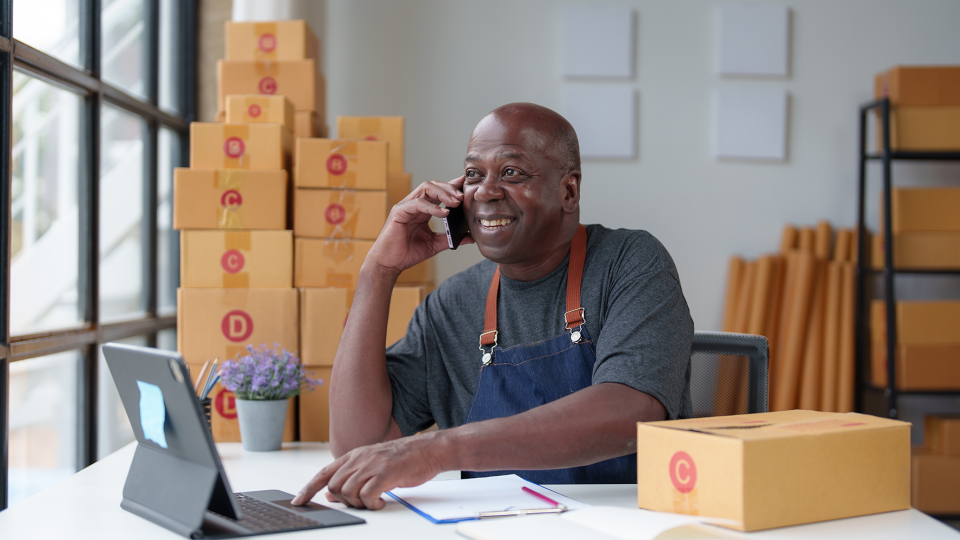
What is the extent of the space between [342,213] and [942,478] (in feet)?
8.95

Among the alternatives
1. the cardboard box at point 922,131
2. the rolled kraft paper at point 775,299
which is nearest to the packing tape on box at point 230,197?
the rolled kraft paper at point 775,299

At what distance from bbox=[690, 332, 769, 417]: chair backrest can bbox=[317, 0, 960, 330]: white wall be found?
1.75 metres

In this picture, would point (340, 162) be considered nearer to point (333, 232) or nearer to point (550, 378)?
point (333, 232)

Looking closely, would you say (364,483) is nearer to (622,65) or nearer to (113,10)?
(113,10)

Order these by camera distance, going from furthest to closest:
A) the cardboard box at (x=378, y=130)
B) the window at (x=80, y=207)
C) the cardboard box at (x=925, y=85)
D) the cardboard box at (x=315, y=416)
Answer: the cardboard box at (x=925, y=85) → the cardboard box at (x=378, y=130) → the cardboard box at (x=315, y=416) → the window at (x=80, y=207)

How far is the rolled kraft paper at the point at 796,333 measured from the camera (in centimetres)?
336

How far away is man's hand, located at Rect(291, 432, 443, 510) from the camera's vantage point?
112 centimetres

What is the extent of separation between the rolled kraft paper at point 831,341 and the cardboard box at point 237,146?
2496mm

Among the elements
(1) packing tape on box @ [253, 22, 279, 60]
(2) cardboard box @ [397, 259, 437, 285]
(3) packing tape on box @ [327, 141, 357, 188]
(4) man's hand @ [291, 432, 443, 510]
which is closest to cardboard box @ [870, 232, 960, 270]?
(2) cardboard box @ [397, 259, 437, 285]

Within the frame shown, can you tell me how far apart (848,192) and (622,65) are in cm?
121

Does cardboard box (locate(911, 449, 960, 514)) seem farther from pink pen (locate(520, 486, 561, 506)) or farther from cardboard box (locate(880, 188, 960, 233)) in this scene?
pink pen (locate(520, 486, 561, 506))

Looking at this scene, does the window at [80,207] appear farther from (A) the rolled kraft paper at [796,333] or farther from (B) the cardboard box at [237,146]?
(A) the rolled kraft paper at [796,333]

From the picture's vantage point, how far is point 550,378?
1.52 m

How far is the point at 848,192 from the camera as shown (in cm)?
355
